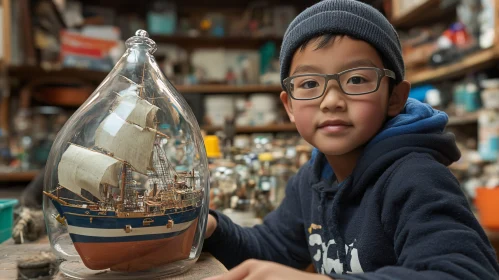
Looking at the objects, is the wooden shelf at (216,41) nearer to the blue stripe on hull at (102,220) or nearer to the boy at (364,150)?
the boy at (364,150)

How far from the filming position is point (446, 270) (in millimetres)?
488

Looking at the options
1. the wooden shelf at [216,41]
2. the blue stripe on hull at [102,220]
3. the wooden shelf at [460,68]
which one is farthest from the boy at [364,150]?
Answer: the wooden shelf at [216,41]

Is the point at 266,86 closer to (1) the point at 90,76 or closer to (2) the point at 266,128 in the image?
(2) the point at 266,128

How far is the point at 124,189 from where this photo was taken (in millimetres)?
575

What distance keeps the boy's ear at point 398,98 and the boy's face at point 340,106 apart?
0.04m

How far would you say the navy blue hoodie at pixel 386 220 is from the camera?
20.4 inches

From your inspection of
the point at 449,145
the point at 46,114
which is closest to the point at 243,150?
the point at 449,145

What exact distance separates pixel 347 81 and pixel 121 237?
406 mm

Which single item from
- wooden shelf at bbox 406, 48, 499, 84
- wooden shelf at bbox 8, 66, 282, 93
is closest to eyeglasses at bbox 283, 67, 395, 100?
wooden shelf at bbox 406, 48, 499, 84

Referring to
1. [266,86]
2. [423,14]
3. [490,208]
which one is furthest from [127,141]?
[266,86]

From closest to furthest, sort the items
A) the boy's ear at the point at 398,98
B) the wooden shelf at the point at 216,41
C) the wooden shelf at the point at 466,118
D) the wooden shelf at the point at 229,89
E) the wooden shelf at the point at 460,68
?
the boy's ear at the point at 398,98 → the wooden shelf at the point at 460,68 → the wooden shelf at the point at 466,118 → the wooden shelf at the point at 229,89 → the wooden shelf at the point at 216,41

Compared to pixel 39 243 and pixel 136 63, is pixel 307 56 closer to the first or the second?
pixel 136 63

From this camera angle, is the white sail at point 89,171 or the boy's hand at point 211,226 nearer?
the white sail at point 89,171

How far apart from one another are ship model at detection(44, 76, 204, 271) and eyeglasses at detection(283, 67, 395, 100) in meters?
0.27
